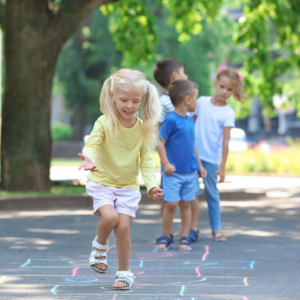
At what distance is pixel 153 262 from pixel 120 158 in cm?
135

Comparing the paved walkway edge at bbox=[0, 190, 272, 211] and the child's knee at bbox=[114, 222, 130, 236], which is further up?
the child's knee at bbox=[114, 222, 130, 236]

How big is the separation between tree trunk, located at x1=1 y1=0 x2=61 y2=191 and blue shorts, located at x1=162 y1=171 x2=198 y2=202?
486 centimetres

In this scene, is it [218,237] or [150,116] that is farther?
[218,237]

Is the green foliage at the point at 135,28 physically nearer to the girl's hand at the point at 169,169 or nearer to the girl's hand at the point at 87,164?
the girl's hand at the point at 169,169

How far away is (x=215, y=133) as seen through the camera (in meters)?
6.36

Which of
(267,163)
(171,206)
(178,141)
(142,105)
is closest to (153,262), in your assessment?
(171,206)

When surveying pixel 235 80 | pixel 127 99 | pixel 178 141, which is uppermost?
pixel 235 80

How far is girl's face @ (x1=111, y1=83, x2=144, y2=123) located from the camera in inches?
157

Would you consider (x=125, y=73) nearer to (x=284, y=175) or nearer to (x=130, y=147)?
(x=130, y=147)

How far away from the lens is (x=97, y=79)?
32.4m

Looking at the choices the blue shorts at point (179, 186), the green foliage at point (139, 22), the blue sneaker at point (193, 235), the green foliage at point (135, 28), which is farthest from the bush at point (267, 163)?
the blue shorts at point (179, 186)

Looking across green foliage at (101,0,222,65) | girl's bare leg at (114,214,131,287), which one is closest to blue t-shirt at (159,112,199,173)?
girl's bare leg at (114,214,131,287)

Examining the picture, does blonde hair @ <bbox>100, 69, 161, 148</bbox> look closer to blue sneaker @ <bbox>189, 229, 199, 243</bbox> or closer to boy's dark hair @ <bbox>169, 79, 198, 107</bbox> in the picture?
boy's dark hair @ <bbox>169, 79, 198, 107</bbox>

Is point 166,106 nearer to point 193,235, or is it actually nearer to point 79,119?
point 193,235
